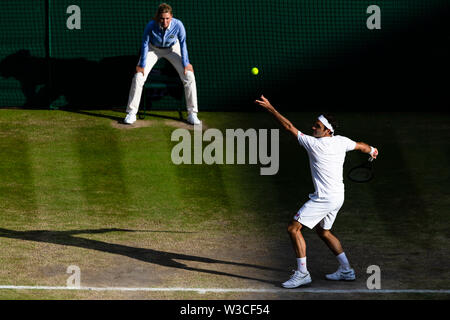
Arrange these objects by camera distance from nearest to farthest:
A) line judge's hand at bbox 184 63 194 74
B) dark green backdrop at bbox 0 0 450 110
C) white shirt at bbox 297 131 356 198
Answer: white shirt at bbox 297 131 356 198, line judge's hand at bbox 184 63 194 74, dark green backdrop at bbox 0 0 450 110

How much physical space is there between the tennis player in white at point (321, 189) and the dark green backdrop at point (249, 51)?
9076mm

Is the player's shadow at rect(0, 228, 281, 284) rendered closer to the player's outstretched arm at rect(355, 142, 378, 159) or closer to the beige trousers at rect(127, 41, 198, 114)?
the player's outstretched arm at rect(355, 142, 378, 159)

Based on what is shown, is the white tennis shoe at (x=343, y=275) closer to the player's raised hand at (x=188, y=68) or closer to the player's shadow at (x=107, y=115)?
the player's raised hand at (x=188, y=68)

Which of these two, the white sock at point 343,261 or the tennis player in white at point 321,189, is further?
the white sock at point 343,261

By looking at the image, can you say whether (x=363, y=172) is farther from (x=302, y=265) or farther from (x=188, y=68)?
(x=188, y=68)

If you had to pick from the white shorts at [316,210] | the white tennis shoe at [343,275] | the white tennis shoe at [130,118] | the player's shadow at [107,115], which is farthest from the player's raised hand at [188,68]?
the white tennis shoe at [343,275]

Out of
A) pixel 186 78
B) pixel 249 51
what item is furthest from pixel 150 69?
pixel 249 51

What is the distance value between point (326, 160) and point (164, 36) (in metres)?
7.75

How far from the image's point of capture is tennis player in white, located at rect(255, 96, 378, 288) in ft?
29.1

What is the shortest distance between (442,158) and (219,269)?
685cm

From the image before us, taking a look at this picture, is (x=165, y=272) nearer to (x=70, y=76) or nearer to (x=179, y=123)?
(x=179, y=123)

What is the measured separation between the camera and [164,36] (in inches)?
629

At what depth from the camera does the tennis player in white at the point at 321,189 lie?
8.87 metres

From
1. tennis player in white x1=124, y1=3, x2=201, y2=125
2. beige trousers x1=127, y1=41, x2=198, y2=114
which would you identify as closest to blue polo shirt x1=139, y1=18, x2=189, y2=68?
tennis player in white x1=124, y1=3, x2=201, y2=125
